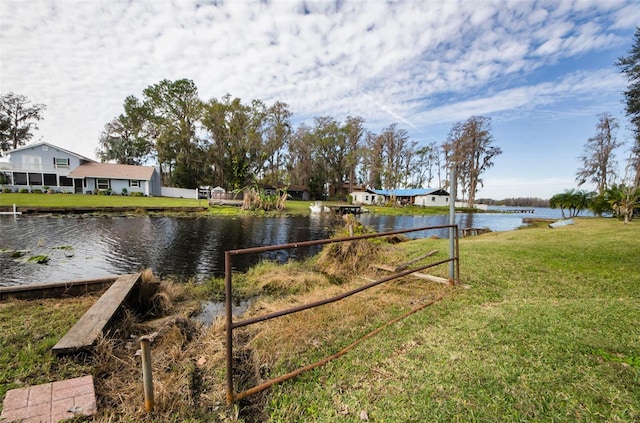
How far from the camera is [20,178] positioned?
32.0m

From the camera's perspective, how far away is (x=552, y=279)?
5816 mm

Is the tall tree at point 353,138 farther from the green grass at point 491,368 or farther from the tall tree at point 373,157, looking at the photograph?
the green grass at point 491,368

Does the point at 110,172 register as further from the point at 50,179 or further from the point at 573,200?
the point at 573,200

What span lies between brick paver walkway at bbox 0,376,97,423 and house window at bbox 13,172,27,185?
4326 cm

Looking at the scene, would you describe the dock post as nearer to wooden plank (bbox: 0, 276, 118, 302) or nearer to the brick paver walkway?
the brick paver walkway

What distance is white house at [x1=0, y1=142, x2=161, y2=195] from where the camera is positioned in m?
31.9

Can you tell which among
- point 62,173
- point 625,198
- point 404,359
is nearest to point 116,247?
point 404,359

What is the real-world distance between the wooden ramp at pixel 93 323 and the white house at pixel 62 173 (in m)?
37.0

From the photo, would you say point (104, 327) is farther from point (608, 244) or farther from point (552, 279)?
point (608, 244)

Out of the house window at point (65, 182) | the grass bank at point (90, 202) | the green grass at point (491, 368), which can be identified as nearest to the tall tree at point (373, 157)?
the grass bank at point (90, 202)

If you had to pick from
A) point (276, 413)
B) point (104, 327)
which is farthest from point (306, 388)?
point (104, 327)

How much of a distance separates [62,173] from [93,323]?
136 feet

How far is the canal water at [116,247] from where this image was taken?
796 cm

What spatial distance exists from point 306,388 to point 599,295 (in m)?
5.37
